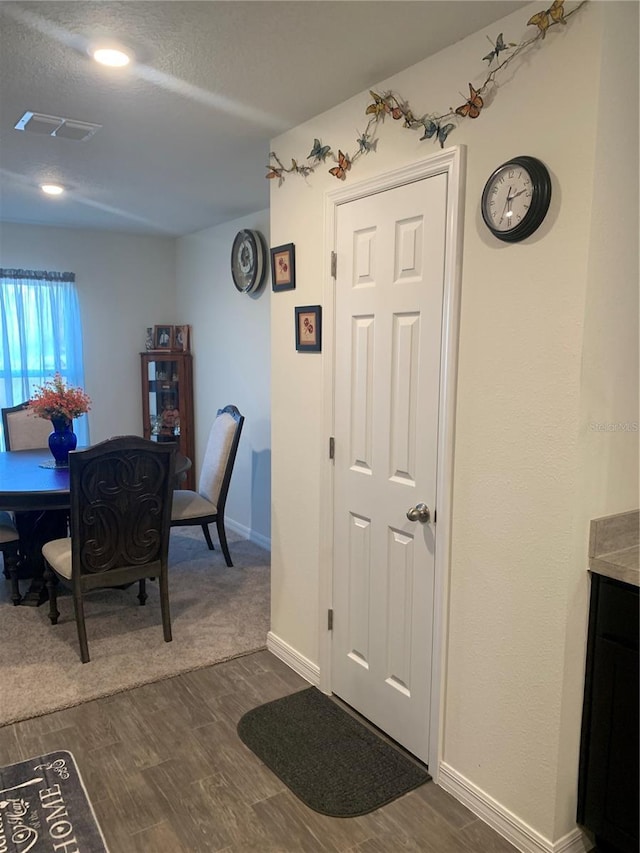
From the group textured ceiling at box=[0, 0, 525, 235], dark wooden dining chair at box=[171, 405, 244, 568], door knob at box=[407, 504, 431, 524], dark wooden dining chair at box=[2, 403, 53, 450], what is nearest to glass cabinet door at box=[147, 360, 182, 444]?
dark wooden dining chair at box=[2, 403, 53, 450]

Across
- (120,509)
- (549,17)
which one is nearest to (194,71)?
(549,17)

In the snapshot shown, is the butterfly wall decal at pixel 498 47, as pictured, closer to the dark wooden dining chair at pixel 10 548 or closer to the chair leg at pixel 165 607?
the chair leg at pixel 165 607

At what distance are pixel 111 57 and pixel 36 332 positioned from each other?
352 cm

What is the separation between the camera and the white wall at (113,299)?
5.23 meters

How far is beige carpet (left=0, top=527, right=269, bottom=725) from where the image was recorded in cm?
279

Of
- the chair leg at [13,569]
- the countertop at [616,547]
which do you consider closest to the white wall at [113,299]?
the chair leg at [13,569]

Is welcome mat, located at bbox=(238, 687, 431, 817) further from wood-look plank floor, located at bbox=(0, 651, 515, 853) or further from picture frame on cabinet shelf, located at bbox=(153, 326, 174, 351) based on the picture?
picture frame on cabinet shelf, located at bbox=(153, 326, 174, 351)

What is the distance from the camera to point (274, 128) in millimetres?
2697

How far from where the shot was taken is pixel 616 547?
181cm

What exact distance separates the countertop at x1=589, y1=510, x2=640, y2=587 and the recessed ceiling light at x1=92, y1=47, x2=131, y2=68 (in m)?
2.02

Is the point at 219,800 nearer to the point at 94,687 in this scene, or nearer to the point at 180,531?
the point at 94,687

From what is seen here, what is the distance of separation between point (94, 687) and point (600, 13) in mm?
3013

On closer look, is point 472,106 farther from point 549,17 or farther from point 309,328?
point 309,328

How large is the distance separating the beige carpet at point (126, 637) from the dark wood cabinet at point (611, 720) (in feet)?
5.76
